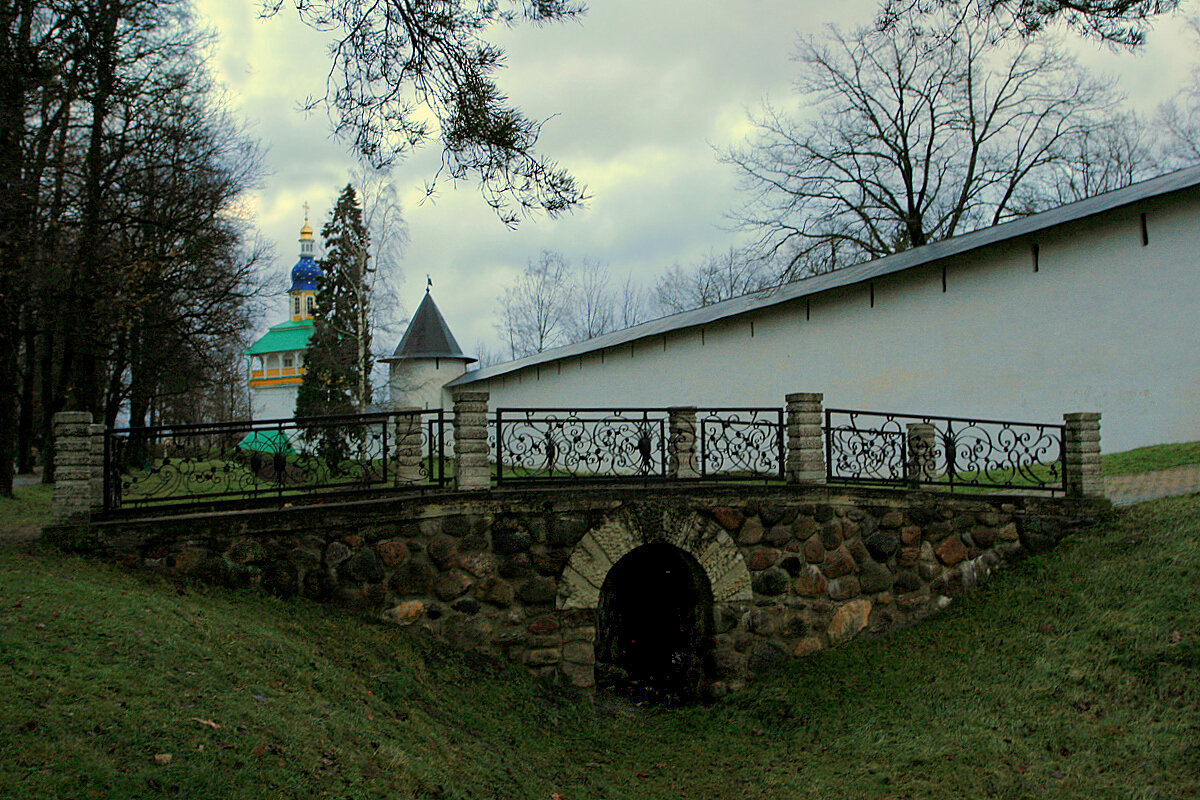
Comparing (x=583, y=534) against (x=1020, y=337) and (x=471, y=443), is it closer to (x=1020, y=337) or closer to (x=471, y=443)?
(x=471, y=443)

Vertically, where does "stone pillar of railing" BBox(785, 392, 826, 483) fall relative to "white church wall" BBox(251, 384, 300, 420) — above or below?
below

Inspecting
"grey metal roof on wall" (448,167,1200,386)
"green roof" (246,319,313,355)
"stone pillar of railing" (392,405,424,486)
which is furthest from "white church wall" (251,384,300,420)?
"stone pillar of railing" (392,405,424,486)

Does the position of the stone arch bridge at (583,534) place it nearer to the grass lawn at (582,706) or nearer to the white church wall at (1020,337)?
the grass lawn at (582,706)

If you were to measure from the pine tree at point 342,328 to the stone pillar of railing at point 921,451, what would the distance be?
58.2ft

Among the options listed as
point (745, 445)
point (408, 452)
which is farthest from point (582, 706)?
point (745, 445)

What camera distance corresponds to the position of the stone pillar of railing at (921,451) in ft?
29.1

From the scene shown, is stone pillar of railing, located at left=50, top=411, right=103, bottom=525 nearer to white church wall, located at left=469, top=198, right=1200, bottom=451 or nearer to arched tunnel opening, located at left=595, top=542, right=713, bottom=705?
arched tunnel opening, located at left=595, top=542, right=713, bottom=705

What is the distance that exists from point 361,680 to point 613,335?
14.6 metres

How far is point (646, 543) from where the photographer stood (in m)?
7.74

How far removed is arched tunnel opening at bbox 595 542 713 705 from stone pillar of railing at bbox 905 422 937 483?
2.52 meters

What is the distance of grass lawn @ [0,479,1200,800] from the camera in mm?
3943

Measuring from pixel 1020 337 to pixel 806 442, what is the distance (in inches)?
209

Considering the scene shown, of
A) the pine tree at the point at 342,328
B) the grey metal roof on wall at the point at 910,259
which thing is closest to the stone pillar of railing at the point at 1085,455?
the grey metal roof on wall at the point at 910,259

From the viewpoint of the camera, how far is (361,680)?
5820mm
